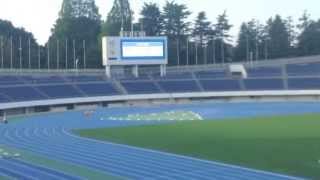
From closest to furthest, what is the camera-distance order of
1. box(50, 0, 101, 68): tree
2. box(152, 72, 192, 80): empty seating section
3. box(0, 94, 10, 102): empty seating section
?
box(0, 94, 10, 102): empty seating section < box(152, 72, 192, 80): empty seating section < box(50, 0, 101, 68): tree

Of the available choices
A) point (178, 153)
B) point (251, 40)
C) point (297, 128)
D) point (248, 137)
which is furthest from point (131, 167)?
point (251, 40)

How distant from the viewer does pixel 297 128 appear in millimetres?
28109

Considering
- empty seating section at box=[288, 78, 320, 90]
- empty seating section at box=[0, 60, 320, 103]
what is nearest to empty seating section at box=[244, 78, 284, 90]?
empty seating section at box=[0, 60, 320, 103]

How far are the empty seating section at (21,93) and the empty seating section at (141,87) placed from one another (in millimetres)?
9262

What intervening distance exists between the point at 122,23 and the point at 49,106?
105ft

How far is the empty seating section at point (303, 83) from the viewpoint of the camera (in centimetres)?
5868

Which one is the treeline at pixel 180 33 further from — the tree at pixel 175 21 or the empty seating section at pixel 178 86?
the empty seating section at pixel 178 86

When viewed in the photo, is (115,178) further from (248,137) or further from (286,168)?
(248,137)

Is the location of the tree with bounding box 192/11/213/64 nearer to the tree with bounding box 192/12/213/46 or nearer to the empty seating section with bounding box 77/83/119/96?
the tree with bounding box 192/12/213/46

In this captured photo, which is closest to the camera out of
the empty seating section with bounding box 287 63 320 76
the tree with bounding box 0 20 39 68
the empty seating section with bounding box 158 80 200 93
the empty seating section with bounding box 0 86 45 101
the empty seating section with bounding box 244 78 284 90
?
the empty seating section with bounding box 0 86 45 101

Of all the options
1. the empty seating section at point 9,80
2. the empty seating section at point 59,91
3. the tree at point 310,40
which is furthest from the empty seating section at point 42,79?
→ the tree at point 310,40

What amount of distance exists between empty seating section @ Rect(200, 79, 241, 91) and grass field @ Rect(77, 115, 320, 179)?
84.8ft

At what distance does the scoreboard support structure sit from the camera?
56.1 metres

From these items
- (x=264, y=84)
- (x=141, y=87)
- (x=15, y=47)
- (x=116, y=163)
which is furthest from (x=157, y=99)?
(x=116, y=163)
